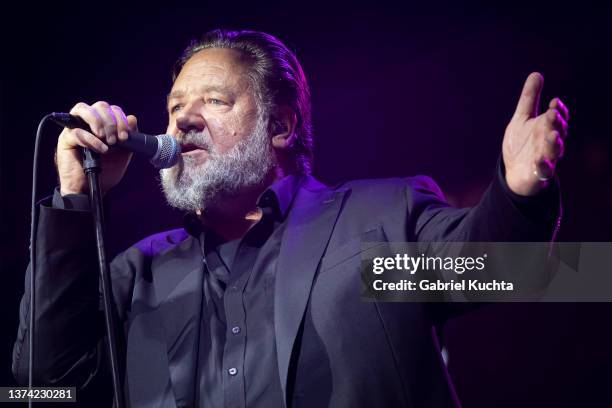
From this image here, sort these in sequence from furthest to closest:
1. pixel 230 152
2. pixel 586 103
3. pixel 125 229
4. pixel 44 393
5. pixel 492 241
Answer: pixel 125 229 → pixel 586 103 → pixel 230 152 → pixel 44 393 → pixel 492 241

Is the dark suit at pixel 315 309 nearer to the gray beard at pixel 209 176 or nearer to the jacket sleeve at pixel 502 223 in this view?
the jacket sleeve at pixel 502 223

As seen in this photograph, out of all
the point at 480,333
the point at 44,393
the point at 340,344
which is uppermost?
the point at 340,344

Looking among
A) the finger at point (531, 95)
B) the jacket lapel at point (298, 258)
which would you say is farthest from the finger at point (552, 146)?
the jacket lapel at point (298, 258)

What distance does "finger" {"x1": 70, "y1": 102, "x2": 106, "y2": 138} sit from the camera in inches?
52.1

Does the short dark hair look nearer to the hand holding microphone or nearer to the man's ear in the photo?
the man's ear

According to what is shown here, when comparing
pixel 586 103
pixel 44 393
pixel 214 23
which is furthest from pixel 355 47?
pixel 44 393

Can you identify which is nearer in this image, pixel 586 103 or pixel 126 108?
pixel 586 103

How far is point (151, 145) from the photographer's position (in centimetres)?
147

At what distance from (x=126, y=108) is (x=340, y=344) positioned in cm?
173

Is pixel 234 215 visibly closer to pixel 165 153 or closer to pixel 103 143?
pixel 165 153

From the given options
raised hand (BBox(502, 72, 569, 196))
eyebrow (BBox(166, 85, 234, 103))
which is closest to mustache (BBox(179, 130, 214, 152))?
eyebrow (BBox(166, 85, 234, 103))

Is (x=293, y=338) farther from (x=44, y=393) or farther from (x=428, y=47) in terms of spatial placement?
(x=428, y=47)

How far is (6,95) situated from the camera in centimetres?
255

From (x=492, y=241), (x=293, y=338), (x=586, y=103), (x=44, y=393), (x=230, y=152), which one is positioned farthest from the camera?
(x=586, y=103)
